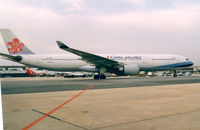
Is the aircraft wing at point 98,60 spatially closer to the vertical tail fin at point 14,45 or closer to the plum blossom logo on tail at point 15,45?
the vertical tail fin at point 14,45

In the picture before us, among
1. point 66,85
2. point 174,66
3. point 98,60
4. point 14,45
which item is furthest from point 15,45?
point 174,66

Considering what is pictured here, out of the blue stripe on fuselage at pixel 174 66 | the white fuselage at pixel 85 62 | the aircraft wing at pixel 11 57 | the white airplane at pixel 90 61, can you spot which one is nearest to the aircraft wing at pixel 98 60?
the white airplane at pixel 90 61

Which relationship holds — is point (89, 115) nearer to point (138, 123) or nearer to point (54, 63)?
point (138, 123)

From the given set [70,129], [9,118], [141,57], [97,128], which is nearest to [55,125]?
[70,129]

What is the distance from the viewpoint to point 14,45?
25.0 m

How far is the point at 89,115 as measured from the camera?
15.5 ft

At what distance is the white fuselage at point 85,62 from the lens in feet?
84.1

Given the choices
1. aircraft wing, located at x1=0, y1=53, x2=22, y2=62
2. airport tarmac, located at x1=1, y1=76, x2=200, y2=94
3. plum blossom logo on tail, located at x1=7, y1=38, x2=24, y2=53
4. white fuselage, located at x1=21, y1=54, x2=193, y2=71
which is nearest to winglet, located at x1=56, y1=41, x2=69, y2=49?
airport tarmac, located at x1=1, y1=76, x2=200, y2=94

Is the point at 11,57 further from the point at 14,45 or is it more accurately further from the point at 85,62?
the point at 85,62

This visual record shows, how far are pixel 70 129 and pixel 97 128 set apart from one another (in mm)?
534

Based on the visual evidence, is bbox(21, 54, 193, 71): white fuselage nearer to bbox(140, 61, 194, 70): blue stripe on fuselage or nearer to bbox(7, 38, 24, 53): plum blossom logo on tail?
bbox(140, 61, 194, 70): blue stripe on fuselage

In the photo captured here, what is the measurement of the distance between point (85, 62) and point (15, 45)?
9867 mm

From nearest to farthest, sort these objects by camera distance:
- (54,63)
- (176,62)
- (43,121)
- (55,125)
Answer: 1. (55,125)
2. (43,121)
3. (54,63)
4. (176,62)

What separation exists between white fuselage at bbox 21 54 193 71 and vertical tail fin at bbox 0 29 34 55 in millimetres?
945
